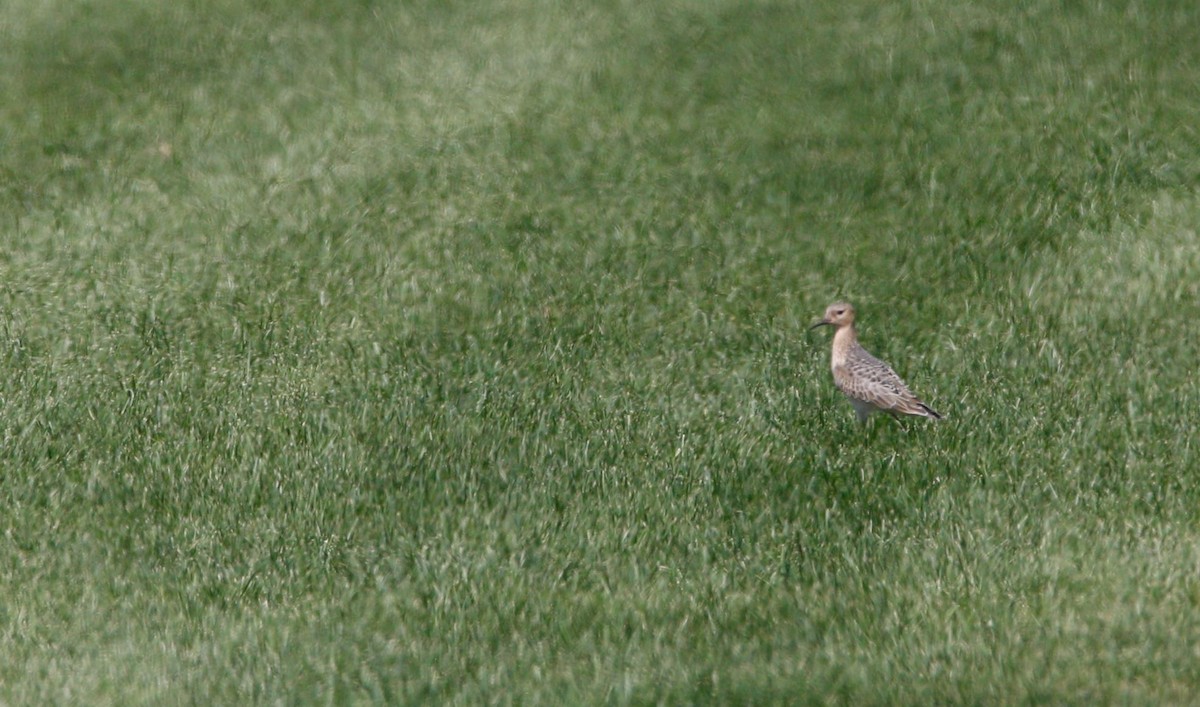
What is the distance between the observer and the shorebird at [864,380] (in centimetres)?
858

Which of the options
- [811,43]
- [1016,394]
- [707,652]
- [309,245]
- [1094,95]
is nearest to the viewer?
[707,652]

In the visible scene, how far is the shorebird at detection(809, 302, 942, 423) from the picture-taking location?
8.58 m

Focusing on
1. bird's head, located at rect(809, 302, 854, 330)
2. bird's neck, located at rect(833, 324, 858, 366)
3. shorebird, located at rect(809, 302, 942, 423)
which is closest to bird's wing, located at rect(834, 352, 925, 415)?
shorebird, located at rect(809, 302, 942, 423)

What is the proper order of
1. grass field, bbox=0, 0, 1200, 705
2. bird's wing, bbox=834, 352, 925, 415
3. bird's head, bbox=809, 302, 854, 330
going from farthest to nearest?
bird's head, bbox=809, 302, 854, 330
bird's wing, bbox=834, 352, 925, 415
grass field, bbox=0, 0, 1200, 705

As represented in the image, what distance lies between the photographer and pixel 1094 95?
11414 millimetres

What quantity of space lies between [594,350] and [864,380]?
6.24 ft

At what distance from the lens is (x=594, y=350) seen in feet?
31.9

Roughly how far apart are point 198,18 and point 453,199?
3894 millimetres

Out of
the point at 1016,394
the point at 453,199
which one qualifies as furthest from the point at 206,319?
the point at 1016,394

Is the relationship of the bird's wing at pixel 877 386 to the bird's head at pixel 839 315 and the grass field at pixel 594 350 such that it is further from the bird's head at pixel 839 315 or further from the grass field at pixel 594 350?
the bird's head at pixel 839 315

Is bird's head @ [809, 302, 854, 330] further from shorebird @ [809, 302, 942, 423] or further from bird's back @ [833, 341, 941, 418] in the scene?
bird's back @ [833, 341, 941, 418]

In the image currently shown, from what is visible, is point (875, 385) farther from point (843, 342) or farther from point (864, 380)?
point (843, 342)

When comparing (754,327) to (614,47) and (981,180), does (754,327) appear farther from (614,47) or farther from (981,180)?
(614,47)

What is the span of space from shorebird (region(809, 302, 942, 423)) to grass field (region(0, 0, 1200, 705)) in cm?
19
